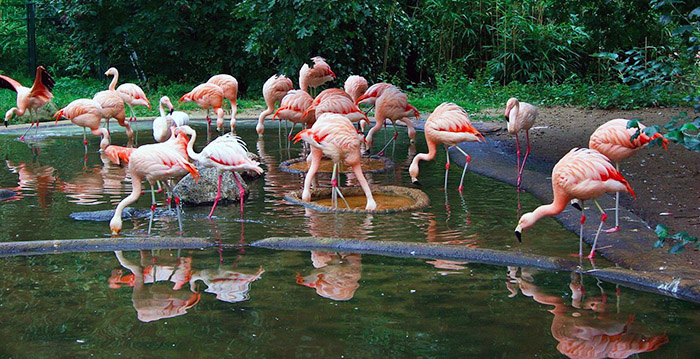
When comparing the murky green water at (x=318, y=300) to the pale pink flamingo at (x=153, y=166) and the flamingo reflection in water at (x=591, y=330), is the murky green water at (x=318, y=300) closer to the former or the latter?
the flamingo reflection in water at (x=591, y=330)

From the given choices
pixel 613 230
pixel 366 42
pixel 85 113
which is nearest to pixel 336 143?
pixel 613 230

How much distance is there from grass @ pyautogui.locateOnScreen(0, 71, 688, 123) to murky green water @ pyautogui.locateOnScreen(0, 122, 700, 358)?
636 centimetres

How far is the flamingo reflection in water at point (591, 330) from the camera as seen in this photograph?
3152mm

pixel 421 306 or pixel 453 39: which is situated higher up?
pixel 453 39

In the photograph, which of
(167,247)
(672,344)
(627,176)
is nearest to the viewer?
(672,344)

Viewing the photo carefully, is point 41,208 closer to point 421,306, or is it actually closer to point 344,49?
point 421,306

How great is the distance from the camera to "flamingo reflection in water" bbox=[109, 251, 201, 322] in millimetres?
3717

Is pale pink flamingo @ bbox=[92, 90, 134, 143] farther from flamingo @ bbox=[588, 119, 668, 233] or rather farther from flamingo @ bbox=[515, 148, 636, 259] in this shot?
flamingo @ bbox=[515, 148, 636, 259]

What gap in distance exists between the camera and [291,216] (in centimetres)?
570

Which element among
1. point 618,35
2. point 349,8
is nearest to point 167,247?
point 349,8

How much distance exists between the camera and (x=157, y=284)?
414 centimetres

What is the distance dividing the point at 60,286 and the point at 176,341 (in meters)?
1.13

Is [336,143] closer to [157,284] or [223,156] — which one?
[223,156]

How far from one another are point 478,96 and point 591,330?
33.8ft
